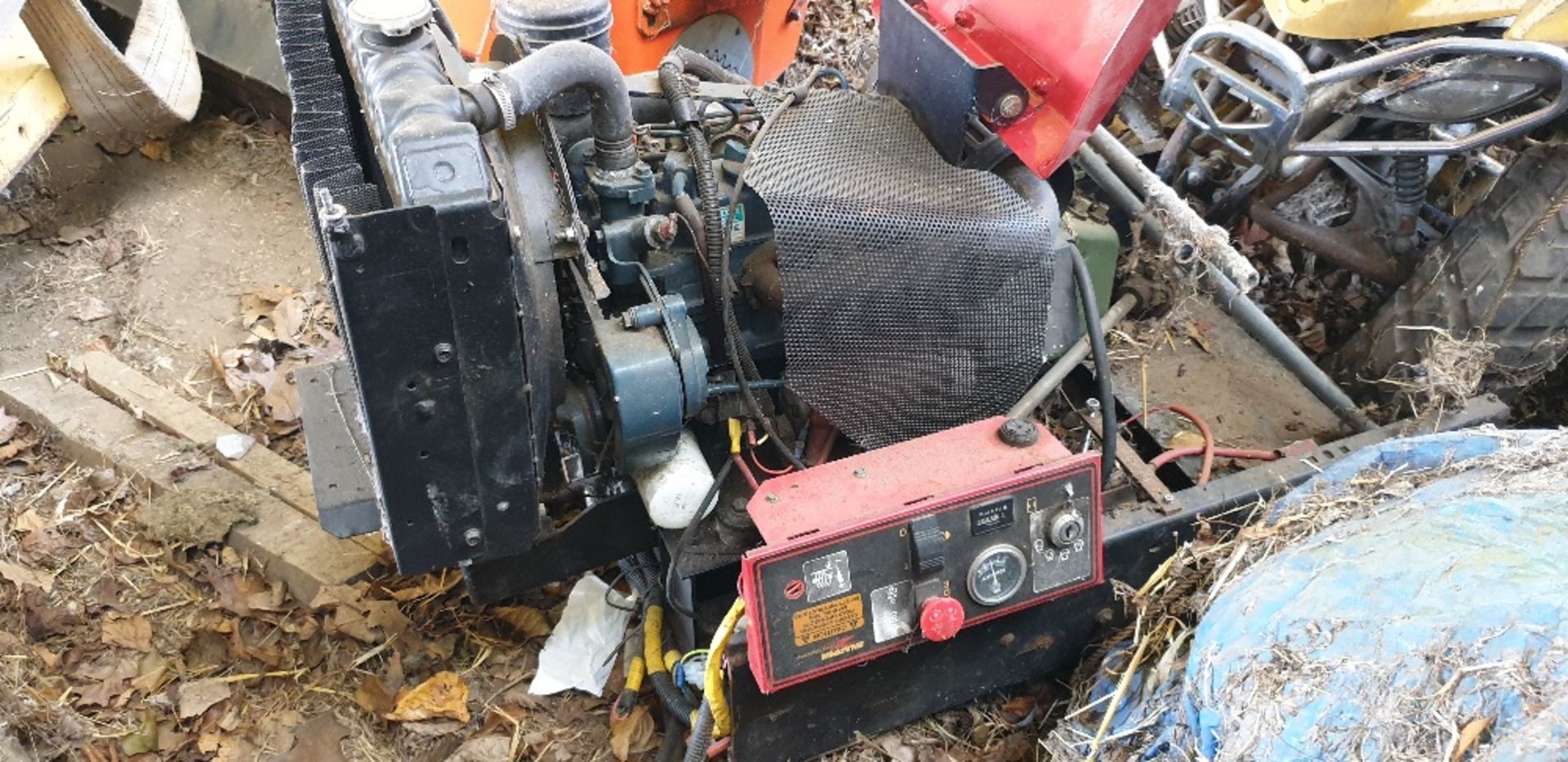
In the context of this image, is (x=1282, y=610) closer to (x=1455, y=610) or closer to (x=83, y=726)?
(x=1455, y=610)

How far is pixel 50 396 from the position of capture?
3.31m

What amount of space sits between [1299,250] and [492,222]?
302 cm

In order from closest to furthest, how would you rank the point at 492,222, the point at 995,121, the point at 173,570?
the point at 492,222 < the point at 995,121 < the point at 173,570

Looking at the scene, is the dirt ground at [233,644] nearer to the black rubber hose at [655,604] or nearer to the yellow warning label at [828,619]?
the black rubber hose at [655,604]

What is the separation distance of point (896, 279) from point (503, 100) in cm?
82

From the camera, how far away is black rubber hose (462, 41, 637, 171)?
6.26ft

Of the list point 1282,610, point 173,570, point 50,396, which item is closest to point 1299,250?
point 1282,610

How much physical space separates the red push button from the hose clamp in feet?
3.67

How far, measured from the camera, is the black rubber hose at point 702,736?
2215 mm

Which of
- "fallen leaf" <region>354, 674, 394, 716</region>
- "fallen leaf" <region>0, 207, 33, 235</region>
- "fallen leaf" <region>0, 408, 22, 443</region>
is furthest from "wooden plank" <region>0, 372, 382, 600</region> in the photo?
"fallen leaf" <region>0, 207, 33, 235</region>

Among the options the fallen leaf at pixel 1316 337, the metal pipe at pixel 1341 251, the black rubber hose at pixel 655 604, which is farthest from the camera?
the fallen leaf at pixel 1316 337

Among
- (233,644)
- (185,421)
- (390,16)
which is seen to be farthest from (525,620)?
(390,16)

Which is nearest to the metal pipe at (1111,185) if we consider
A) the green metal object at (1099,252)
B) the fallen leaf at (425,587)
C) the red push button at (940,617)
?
the green metal object at (1099,252)

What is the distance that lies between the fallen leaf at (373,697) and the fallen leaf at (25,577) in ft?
2.98
